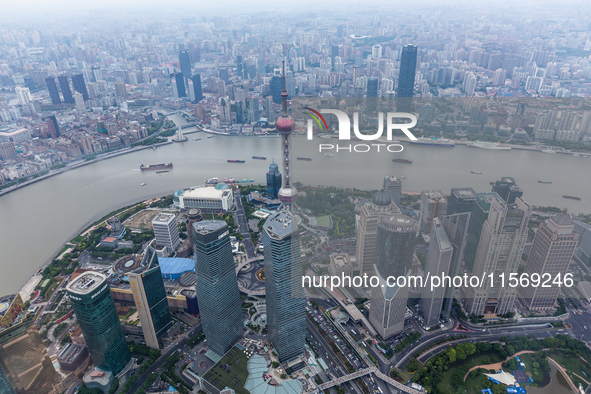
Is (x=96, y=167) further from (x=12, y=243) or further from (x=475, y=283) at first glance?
(x=475, y=283)

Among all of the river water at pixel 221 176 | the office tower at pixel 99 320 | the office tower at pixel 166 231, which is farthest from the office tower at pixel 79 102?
the office tower at pixel 99 320

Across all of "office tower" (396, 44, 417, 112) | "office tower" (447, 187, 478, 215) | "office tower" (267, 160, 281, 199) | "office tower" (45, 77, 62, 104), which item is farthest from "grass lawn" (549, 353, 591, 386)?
"office tower" (45, 77, 62, 104)

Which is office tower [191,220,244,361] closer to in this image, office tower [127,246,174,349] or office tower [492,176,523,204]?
office tower [127,246,174,349]

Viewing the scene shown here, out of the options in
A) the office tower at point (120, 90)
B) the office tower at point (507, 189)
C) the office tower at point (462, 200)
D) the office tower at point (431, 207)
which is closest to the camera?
the office tower at point (462, 200)

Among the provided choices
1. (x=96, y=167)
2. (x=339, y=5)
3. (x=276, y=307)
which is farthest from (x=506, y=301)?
(x=339, y=5)

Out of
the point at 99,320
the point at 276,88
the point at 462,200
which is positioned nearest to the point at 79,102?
the point at 276,88

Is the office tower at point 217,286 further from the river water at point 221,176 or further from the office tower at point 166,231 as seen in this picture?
the office tower at point 166,231

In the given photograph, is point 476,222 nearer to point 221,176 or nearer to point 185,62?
point 221,176
